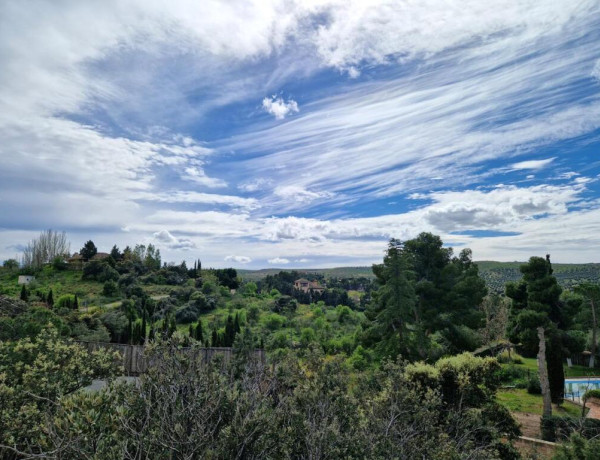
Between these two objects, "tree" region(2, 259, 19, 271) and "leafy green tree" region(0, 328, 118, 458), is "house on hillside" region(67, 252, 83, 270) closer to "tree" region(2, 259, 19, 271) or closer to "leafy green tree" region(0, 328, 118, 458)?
"tree" region(2, 259, 19, 271)

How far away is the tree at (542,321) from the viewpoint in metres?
15.6

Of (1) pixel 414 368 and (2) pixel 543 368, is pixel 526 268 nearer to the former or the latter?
(2) pixel 543 368

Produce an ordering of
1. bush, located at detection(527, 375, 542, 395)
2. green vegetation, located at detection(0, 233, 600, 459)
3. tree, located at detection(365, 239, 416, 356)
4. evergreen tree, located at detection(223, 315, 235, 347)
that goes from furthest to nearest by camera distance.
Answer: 1. evergreen tree, located at detection(223, 315, 235, 347)
2. bush, located at detection(527, 375, 542, 395)
3. tree, located at detection(365, 239, 416, 356)
4. green vegetation, located at detection(0, 233, 600, 459)

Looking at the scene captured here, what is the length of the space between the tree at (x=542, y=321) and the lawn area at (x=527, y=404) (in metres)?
0.74

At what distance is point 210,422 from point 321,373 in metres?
2.20

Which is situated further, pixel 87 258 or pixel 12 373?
pixel 87 258

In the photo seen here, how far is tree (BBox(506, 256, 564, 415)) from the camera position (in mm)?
15625

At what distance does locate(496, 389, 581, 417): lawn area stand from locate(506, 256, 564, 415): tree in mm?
735

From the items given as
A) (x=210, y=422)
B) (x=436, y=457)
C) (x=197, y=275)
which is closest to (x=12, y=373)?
(x=210, y=422)

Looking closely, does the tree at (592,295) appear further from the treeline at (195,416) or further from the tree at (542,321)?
the treeline at (195,416)

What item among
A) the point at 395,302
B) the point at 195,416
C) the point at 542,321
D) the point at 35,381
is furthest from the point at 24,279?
the point at 542,321

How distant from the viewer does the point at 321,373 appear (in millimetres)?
6129

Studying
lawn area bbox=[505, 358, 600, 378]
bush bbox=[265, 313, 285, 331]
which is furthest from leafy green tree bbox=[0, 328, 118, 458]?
bush bbox=[265, 313, 285, 331]

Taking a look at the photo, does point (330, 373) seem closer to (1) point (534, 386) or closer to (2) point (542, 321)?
(2) point (542, 321)
